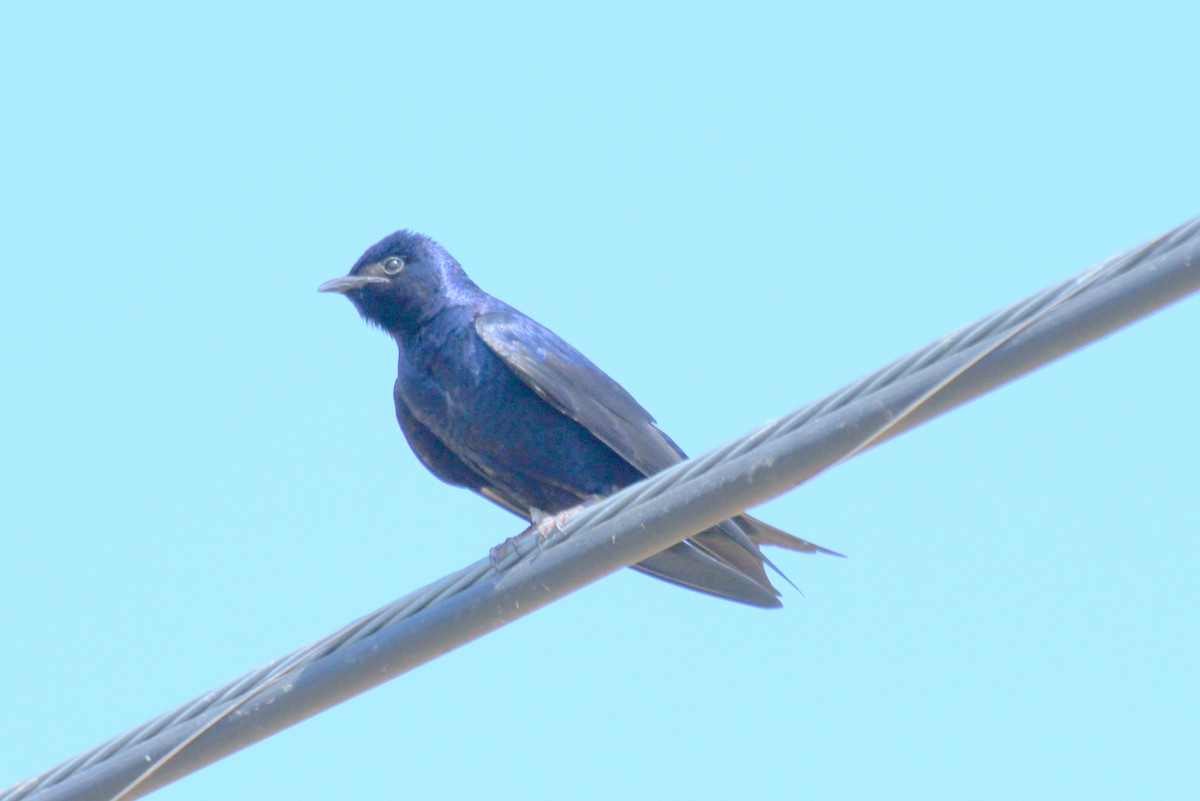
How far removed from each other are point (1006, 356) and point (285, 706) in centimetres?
172

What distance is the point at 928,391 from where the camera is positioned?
319 cm

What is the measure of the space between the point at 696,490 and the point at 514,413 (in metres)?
2.99

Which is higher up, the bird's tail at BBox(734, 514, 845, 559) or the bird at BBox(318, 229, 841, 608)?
the bird at BBox(318, 229, 841, 608)

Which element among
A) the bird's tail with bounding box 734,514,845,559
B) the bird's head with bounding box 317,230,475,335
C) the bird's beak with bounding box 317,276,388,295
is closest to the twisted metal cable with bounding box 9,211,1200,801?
the bird's tail with bounding box 734,514,845,559

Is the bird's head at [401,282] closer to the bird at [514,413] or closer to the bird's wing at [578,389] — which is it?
the bird at [514,413]

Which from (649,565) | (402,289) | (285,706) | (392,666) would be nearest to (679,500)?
(392,666)

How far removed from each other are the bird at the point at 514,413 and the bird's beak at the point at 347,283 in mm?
405

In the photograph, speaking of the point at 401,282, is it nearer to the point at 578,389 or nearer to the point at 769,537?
the point at 578,389

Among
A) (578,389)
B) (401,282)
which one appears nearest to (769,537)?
(578,389)

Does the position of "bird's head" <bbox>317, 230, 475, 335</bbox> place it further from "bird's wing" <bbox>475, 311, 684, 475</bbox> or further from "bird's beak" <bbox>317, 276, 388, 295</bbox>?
"bird's wing" <bbox>475, 311, 684, 475</bbox>

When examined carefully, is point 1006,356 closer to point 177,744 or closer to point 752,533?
point 177,744

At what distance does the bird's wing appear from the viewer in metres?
6.20

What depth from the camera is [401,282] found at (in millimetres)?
7188

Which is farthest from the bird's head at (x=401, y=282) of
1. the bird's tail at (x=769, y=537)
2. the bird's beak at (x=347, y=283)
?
the bird's tail at (x=769, y=537)
